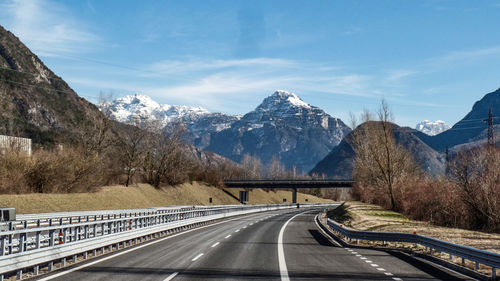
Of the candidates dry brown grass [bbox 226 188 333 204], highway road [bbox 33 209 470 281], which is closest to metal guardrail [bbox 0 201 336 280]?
highway road [bbox 33 209 470 281]

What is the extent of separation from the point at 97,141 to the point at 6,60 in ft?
354

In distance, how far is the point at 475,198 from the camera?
32.0 metres

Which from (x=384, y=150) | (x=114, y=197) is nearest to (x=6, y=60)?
(x=114, y=197)

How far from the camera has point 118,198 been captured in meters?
61.9

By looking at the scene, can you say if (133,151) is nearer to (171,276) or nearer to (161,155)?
(161,155)

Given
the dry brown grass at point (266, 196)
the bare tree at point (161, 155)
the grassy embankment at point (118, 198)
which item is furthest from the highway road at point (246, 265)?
the dry brown grass at point (266, 196)

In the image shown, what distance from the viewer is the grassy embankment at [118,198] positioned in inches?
1660

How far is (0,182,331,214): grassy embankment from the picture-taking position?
138 ft

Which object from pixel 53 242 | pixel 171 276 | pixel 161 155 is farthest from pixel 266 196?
pixel 171 276

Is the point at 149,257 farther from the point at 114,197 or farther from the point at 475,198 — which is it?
the point at 114,197

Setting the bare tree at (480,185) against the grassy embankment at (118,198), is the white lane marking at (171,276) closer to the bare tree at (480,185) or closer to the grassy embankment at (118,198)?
the bare tree at (480,185)

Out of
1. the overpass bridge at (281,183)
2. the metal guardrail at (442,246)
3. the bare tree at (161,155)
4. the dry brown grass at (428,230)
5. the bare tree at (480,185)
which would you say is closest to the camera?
the metal guardrail at (442,246)

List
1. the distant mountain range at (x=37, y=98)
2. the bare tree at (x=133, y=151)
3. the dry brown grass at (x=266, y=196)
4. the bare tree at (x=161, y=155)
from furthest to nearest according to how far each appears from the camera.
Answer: the distant mountain range at (x=37, y=98) → the dry brown grass at (x=266, y=196) → the bare tree at (x=161, y=155) → the bare tree at (x=133, y=151)

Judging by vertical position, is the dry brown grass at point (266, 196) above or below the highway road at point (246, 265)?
below
